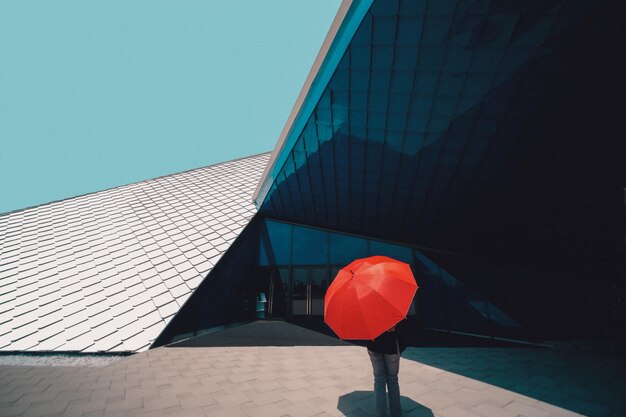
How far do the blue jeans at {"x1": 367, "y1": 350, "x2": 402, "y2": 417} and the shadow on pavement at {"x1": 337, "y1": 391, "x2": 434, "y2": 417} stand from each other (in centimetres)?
50

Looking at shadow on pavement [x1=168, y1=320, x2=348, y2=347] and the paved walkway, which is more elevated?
the paved walkway

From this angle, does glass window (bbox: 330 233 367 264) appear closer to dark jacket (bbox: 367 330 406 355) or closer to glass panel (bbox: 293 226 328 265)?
glass panel (bbox: 293 226 328 265)

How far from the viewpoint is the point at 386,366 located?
315 cm

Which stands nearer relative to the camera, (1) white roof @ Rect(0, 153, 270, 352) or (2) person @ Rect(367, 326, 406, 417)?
(2) person @ Rect(367, 326, 406, 417)

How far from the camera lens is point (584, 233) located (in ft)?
26.3

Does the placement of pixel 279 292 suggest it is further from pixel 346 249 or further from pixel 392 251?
pixel 392 251

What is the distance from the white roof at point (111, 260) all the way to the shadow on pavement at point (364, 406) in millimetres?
5538

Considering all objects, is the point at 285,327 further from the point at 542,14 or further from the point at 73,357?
the point at 542,14

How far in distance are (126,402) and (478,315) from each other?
9676 millimetres

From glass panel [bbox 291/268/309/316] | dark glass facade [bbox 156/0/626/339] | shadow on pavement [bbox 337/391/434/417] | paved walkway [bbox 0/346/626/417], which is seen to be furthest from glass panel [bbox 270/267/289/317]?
shadow on pavement [bbox 337/391/434/417]

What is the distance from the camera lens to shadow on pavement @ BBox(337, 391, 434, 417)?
11.7ft

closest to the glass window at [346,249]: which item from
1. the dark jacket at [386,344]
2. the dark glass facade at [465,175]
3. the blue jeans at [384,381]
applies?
the dark glass facade at [465,175]

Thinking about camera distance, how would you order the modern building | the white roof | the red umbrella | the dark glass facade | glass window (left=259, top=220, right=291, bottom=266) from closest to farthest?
the red umbrella → the dark glass facade → the modern building → the white roof → glass window (left=259, top=220, right=291, bottom=266)

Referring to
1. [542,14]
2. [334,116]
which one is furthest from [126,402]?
[542,14]
